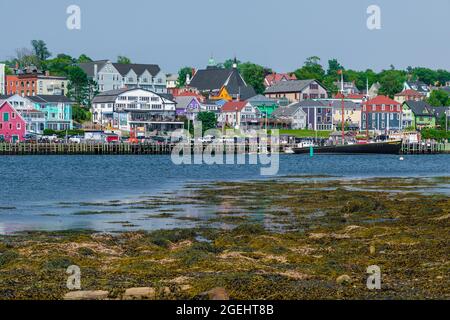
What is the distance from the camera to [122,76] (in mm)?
195625

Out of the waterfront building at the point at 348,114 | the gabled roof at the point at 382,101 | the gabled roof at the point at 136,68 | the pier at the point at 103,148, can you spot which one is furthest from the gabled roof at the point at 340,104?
the pier at the point at 103,148

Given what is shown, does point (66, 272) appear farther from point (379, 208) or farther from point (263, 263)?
point (379, 208)

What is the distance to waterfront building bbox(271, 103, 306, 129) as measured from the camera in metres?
181

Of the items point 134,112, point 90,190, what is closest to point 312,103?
point 134,112

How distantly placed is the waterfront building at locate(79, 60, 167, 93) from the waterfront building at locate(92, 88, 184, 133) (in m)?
23.0

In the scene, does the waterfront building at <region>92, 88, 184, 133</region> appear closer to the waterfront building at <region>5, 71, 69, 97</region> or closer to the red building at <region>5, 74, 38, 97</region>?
the waterfront building at <region>5, 71, 69, 97</region>

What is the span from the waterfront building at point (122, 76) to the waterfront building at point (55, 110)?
1370 inches

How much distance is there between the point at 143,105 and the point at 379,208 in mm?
Answer: 126605

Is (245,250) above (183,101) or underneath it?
underneath

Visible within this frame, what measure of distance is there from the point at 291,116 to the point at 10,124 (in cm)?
6359

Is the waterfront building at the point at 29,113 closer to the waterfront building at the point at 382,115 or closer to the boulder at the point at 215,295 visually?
the waterfront building at the point at 382,115

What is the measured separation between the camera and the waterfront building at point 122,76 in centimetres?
19388

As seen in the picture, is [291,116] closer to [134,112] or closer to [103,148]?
[134,112]

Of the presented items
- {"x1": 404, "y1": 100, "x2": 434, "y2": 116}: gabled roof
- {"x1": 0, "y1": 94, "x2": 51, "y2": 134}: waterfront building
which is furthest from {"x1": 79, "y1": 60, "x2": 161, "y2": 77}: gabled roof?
{"x1": 404, "y1": 100, "x2": 434, "y2": 116}: gabled roof
